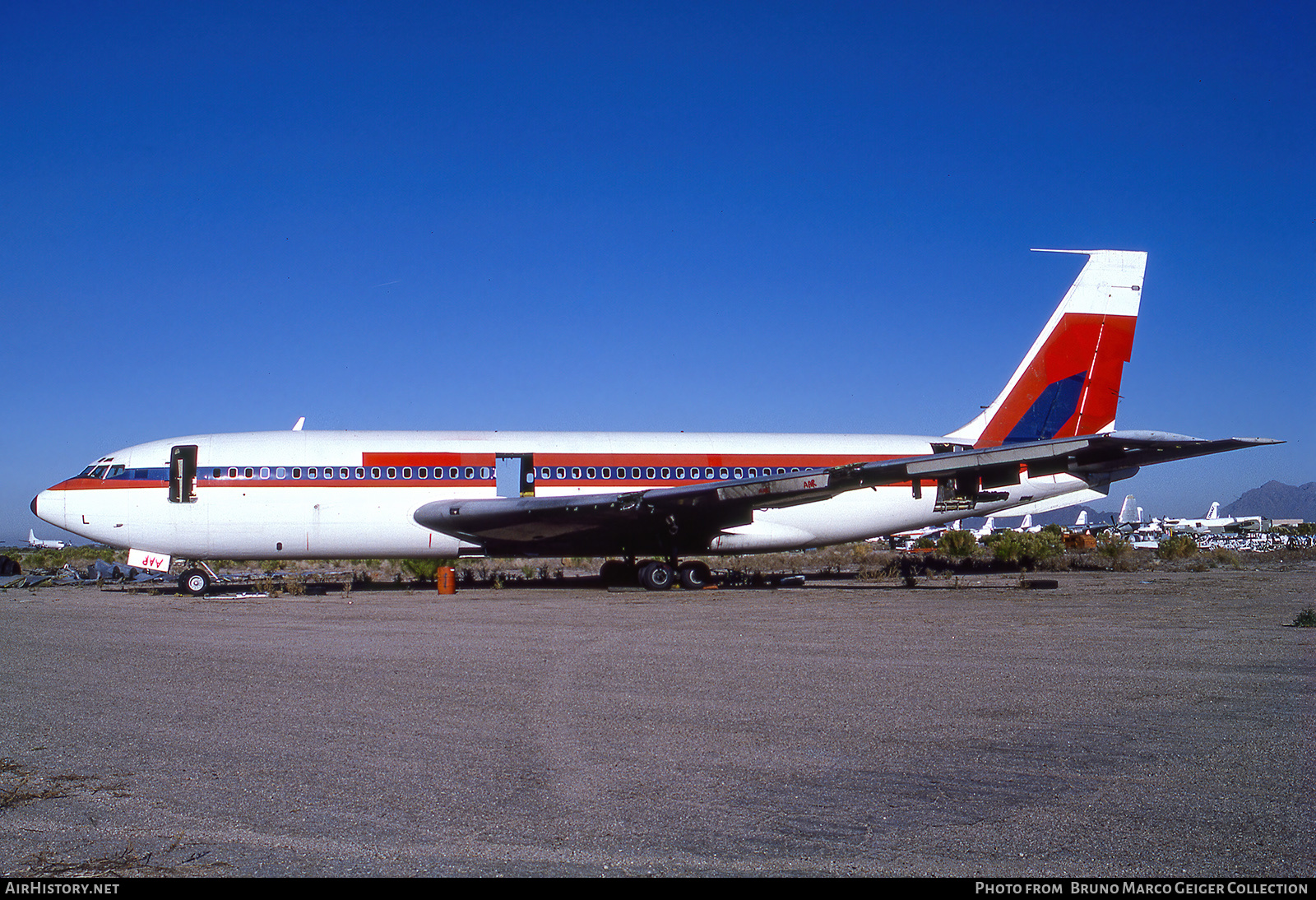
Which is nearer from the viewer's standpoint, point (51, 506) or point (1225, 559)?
point (51, 506)

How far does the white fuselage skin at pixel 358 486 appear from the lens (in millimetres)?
19500

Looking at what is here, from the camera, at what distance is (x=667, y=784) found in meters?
5.00

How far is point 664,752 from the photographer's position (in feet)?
18.7

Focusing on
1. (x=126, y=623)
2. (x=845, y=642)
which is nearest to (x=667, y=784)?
(x=845, y=642)

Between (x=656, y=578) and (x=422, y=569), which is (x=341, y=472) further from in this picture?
(x=422, y=569)

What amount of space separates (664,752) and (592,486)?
15580 mm

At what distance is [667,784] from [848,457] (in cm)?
1847

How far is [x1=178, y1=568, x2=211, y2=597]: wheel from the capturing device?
1956 cm

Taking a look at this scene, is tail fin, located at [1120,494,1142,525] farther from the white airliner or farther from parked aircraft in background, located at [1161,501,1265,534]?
the white airliner

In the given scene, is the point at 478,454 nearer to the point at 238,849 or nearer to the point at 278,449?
the point at 278,449

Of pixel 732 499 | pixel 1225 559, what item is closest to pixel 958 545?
pixel 1225 559

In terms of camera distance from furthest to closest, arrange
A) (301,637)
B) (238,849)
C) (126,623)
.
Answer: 1. (126,623)
2. (301,637)
3. (238,849)

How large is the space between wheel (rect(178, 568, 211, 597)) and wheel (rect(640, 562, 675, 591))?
30.3ft

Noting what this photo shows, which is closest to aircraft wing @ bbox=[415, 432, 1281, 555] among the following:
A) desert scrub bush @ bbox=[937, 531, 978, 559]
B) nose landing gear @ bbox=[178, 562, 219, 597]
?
nose landing gear @ bbox=[178, 562, 219, 597]
